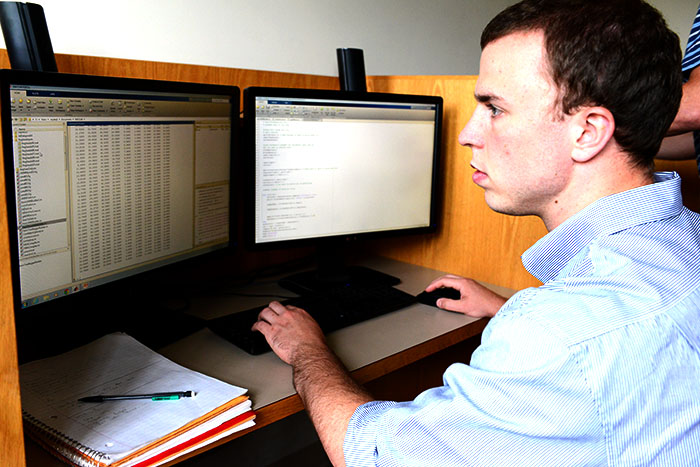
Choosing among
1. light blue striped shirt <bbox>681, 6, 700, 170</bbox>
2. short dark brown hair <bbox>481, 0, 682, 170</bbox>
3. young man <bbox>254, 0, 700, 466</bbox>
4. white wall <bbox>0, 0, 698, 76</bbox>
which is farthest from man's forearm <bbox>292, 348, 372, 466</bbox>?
white wall <bbox>0, 0, 698, 76</bbox>

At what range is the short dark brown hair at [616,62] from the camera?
33.4 inches

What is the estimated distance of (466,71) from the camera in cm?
308

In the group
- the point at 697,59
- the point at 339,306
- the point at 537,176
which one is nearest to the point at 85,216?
the point at 339,306

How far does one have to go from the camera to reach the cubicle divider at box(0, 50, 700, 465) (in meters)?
1.47

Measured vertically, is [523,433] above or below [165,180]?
below

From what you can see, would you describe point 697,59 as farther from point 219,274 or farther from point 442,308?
point 219,274

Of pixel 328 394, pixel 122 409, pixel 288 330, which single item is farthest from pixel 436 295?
pixel 122 409

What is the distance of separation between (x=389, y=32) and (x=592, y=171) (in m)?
1.86

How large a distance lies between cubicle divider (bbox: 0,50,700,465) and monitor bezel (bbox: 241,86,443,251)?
0.05 metres

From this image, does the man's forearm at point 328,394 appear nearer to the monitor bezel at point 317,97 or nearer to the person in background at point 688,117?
the monitor bezel at point 317,97

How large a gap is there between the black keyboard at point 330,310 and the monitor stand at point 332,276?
9 cm

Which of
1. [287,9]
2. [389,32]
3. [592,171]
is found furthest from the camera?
[389,32]

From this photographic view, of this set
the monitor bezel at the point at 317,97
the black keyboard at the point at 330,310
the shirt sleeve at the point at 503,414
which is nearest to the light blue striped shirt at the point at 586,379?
the shirt sleeve at the point at 503,414

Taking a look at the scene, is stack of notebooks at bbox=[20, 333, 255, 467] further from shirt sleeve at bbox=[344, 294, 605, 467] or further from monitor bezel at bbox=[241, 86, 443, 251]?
monitor bezel at bbox=[241, 86, 443, 251]
